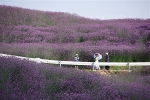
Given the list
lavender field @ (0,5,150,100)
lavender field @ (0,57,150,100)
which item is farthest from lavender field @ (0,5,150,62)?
lavender field @ (0,57,150,100)

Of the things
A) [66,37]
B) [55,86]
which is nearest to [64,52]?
[66,37]

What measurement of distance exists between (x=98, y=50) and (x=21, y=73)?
7744mm

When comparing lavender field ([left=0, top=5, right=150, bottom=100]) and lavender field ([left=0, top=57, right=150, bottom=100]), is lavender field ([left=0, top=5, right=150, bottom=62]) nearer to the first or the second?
lavender field ([left=0, top=5, right=150, bottom=100])

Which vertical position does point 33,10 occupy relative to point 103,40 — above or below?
above

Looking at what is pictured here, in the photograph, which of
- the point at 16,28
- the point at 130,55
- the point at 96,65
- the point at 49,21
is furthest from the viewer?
the point at 49,21

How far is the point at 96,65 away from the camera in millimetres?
11898

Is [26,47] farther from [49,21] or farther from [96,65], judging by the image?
[49,21]

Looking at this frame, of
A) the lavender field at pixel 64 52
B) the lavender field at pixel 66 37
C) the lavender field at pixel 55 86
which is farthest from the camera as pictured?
the lavender field at pixel 66 37

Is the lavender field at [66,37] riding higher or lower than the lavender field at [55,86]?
higher

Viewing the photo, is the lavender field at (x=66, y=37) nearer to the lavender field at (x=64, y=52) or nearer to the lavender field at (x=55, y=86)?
the lavender field at (x=64, y=52)

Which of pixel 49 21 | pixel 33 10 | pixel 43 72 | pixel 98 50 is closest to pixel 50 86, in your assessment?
pixel 43 72

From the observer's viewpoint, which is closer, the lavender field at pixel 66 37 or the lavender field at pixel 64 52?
the lavender field at pixel 64 52

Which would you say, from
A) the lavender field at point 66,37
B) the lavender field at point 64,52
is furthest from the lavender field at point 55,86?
the lavender field at point 66,37

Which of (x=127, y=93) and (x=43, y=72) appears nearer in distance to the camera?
(x=127, y=93)
